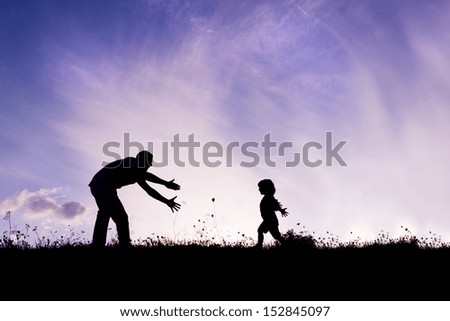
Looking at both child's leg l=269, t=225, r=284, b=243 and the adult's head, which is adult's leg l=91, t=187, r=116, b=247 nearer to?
the adult's head

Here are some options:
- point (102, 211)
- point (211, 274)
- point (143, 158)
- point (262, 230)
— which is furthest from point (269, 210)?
point (211, 274)

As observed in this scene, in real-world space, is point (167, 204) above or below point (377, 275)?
above

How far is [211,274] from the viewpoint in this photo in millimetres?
6031

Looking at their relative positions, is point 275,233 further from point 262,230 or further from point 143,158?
point 143,158

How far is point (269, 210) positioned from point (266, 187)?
643 millimetres

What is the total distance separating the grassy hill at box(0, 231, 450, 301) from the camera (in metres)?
5.38

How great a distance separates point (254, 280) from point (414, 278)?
7.18ft

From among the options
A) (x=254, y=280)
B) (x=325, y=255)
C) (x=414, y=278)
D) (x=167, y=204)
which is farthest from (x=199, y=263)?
(x=414, y=278)

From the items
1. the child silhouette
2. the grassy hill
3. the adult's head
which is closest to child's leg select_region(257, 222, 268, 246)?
the child silhouette

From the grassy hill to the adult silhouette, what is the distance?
0.52 meters

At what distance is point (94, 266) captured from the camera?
643 centimetres

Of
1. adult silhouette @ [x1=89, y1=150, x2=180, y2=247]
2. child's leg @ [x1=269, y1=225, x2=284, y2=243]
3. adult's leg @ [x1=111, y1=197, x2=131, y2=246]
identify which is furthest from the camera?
child's leg @ [x1=269, y1=225, x2=284, y2=243]
